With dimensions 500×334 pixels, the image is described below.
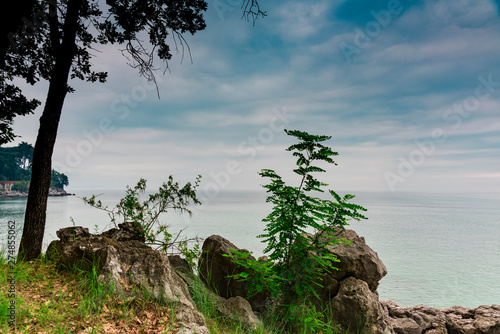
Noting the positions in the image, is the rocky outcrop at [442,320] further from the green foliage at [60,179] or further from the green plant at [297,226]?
the green foliage at [60,179]

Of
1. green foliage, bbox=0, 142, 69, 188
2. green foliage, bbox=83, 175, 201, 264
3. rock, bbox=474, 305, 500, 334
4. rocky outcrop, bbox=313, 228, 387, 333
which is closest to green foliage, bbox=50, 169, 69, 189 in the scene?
green foliage, bbox=0, 142, 69, 188

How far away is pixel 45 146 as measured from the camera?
19.3 feet

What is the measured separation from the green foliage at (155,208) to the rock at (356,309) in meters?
3.32

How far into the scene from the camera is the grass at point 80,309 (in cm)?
356

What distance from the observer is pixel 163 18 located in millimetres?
7496

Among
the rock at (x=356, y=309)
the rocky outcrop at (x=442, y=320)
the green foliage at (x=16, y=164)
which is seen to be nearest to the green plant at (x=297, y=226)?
the rock at (x=356, y=309)

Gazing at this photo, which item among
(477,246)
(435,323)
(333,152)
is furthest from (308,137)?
(477,246)

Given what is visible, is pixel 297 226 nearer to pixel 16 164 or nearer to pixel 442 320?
pixel 442 320

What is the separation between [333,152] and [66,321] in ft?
14.1

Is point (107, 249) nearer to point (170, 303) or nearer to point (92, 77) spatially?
point (170, 303)

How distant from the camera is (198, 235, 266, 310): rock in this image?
6273 millimetres

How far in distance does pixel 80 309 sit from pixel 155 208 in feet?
13.1

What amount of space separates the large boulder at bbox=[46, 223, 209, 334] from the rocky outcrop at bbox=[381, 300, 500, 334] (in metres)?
5.46

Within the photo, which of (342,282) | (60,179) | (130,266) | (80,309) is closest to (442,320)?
(342,282)
